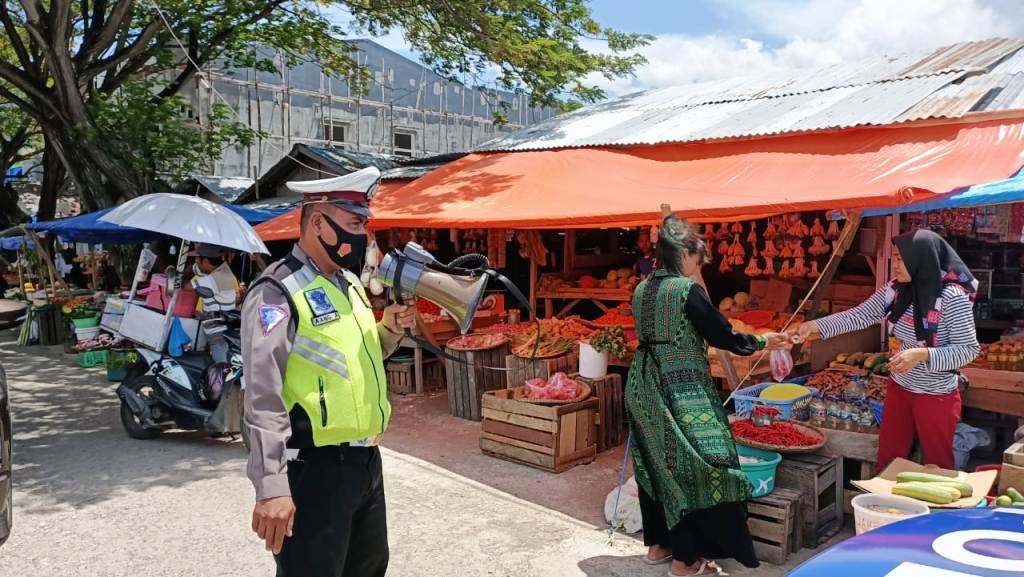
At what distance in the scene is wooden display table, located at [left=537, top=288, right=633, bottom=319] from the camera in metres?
9.34

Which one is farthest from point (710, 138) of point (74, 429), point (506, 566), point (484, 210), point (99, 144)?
point (99, 144)

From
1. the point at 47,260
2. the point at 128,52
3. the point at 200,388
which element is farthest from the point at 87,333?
the point at 200,388

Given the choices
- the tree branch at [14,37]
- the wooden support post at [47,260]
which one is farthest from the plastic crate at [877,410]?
the wooden support post at [47,260]

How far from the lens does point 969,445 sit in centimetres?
488

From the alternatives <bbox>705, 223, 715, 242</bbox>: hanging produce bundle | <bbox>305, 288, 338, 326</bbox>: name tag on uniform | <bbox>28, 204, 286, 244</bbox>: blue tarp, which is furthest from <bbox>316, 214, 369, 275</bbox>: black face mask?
<bbox>28, 204, 286, 244</bbox>: blue tarp

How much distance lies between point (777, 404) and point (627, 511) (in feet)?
4.79

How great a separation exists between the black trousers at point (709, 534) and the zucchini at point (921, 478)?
0.82 metres

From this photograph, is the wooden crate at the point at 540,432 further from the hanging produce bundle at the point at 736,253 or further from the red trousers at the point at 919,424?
the hanging produce bundle at the point at 736,253

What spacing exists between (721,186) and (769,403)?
2.02 metres

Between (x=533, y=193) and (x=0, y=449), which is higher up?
(x=533, y=193)

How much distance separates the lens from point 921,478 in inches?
146

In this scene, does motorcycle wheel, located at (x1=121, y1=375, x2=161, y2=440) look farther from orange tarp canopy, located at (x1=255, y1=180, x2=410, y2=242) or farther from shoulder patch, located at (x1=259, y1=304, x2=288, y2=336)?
shoulder patch, located at (x1=259, y1=304, x2=288, y2=336)

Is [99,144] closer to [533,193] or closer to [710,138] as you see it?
[533,193]

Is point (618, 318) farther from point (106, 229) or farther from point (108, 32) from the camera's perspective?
point (108, 32)
